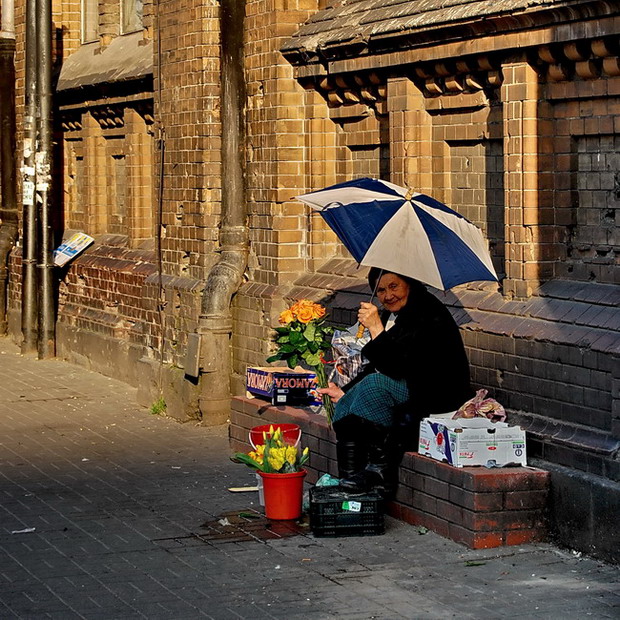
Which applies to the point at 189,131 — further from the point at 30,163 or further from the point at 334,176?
the point at 30,163

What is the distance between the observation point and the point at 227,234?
13344mm

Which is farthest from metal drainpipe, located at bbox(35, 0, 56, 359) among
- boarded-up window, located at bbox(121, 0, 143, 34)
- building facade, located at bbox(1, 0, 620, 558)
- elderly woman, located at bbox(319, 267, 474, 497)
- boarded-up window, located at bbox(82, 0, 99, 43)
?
elderly woman, located at bbox(319, 267, 474, 497)

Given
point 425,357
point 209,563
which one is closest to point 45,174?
point 425,357

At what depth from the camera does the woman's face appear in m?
9.41

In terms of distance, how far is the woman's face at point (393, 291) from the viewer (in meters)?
9.41

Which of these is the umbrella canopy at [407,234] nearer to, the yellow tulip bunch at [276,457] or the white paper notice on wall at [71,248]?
the yellow tulip bunch at [276,457]

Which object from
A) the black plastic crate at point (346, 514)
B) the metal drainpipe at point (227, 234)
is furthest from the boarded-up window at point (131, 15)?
the black plastic crate at point (346, 514)

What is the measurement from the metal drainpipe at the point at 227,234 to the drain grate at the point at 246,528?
3.77m

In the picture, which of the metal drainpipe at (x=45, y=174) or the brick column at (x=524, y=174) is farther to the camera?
the metal drainpipe at (x=45, y=174)

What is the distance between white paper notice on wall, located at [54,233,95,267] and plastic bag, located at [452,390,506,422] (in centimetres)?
975

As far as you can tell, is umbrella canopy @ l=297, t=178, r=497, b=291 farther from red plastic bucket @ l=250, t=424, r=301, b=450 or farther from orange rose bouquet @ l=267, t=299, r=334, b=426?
red plastic bucket @ l=250, t=424, r=301, b=450

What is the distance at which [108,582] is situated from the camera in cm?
809

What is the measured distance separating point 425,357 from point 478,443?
2.37ft

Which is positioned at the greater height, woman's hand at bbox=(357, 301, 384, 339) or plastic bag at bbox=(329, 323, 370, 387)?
woman's hand at bbox=(357, 301, 384, 339)
